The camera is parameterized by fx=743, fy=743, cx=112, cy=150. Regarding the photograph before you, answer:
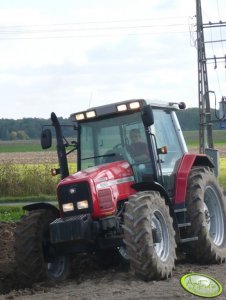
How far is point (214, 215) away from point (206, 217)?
562mm

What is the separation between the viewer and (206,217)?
33.8 feet

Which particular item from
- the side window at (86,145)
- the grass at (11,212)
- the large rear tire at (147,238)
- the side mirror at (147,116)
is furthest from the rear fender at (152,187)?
the grass at (11,212)

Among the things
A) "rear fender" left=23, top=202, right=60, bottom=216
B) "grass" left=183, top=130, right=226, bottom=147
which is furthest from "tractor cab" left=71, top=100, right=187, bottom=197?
"grass" left=183, top=130, right=226, bottom=147

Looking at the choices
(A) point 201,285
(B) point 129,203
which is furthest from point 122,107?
(A) point 201,285

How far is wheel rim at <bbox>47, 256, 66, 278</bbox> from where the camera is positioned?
393 inches

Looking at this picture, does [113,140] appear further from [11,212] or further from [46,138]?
[11,212]

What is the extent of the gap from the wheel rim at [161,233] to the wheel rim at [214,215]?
1563 mm

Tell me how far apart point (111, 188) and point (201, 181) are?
4.94 feet

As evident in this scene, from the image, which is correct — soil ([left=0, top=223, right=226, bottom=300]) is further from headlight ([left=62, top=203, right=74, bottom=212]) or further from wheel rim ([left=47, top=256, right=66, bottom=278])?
headlight ([left=62, top=203, right=74, bottom=212])

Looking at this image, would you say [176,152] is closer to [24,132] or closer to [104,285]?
[104,285]

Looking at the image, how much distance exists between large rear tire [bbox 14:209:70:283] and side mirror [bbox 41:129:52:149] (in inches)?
35.6

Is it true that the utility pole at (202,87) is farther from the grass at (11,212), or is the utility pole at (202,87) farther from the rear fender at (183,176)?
the rear fender at (183,176)

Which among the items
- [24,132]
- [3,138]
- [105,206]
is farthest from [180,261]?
[3,138]

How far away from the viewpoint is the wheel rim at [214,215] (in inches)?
421
